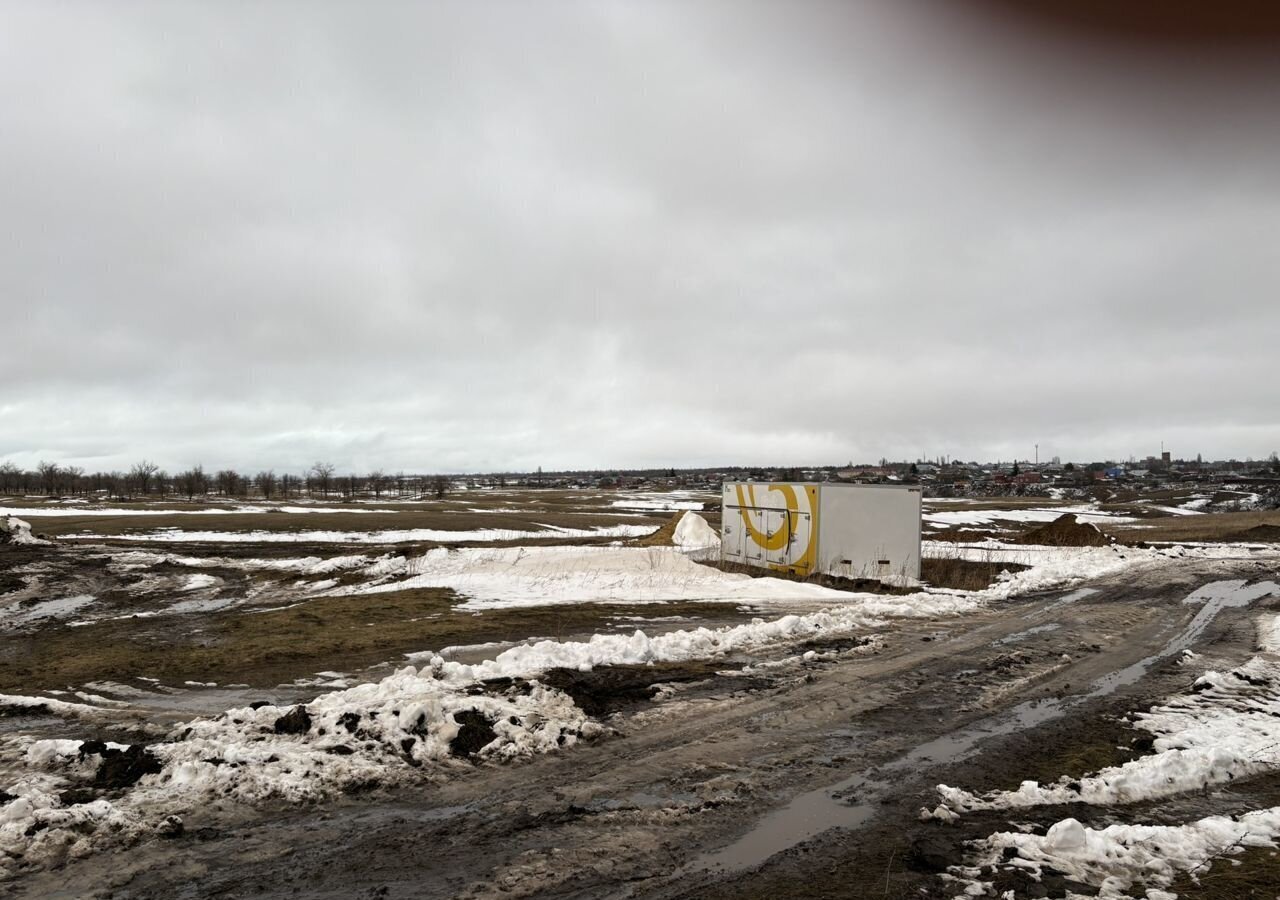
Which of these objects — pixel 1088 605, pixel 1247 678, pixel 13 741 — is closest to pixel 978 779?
pixel 1247 678

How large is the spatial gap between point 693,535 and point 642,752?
27986 millimetres

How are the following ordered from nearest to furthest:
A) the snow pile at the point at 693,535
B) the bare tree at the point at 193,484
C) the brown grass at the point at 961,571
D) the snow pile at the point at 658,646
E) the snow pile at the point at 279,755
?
1. the snow pile at the point at 279,755
2. the snow pile at the point at 658,646
3. the brown grass at the point at 961,571
4. the snow pile at the point at 693,535
5. the bare tree at the point at 193,484

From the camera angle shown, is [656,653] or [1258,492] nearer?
[656,653]

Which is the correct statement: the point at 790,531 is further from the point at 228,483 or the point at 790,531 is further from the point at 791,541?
the point at 228,483

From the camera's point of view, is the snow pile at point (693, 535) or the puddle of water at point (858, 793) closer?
the puddle of water at point (858, 793)

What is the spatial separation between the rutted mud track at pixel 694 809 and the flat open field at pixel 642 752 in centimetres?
3

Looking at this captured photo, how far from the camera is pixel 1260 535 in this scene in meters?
46.2

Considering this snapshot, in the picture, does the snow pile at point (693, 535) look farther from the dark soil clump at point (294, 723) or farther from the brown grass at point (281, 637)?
the dark soil clump at point (294, 723)

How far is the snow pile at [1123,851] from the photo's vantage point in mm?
4734

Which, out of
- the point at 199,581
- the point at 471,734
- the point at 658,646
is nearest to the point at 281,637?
the point at 658,646

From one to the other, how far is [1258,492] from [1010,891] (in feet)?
473

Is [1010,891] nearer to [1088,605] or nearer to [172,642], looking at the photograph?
[172,642]

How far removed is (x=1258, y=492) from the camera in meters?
114

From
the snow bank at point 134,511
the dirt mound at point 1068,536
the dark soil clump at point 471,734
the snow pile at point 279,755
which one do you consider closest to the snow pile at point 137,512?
the snow bank at point 134,511
